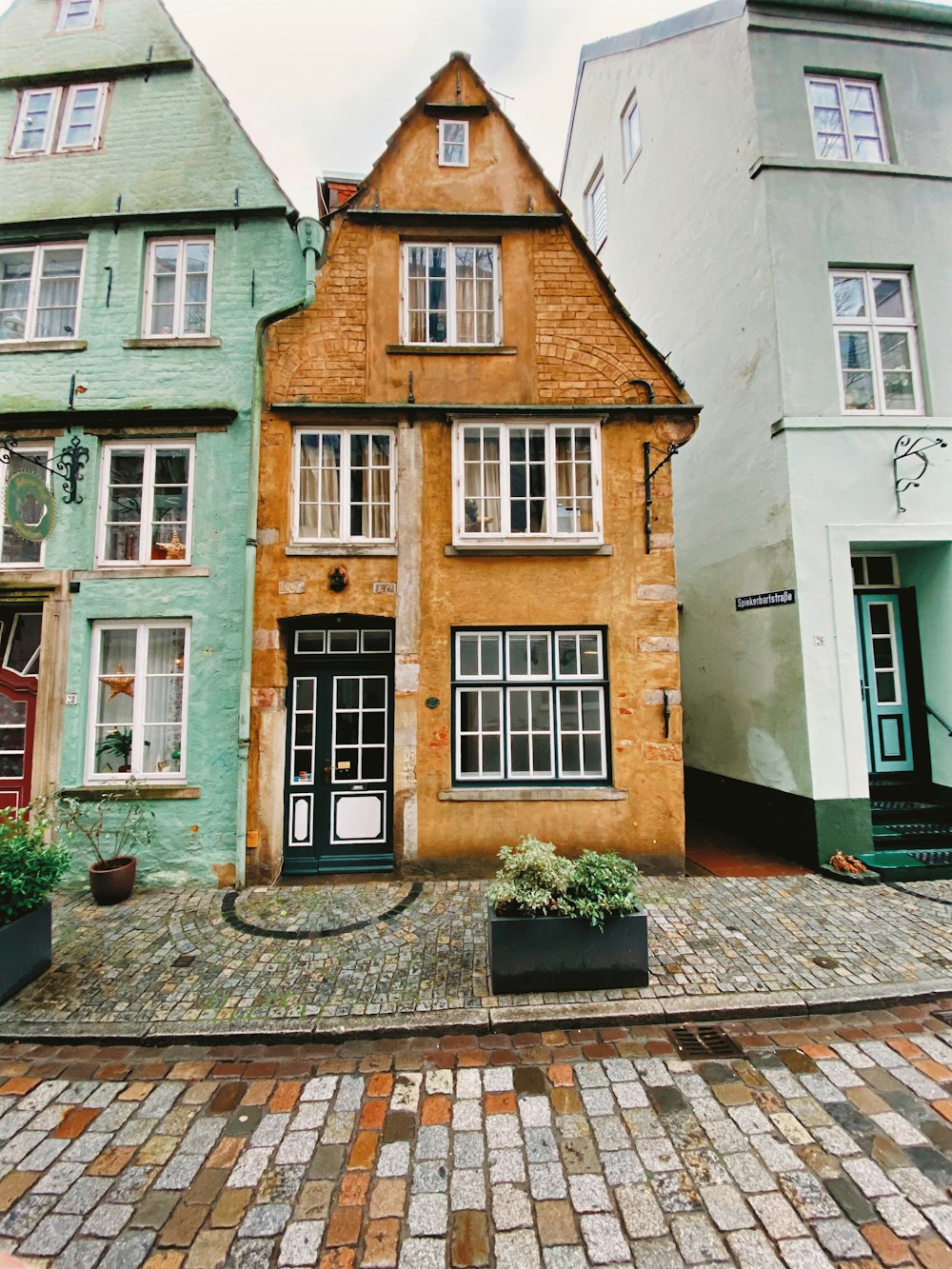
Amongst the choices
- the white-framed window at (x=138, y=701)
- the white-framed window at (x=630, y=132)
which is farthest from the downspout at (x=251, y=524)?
the white-framed window at (x=630, y=132)

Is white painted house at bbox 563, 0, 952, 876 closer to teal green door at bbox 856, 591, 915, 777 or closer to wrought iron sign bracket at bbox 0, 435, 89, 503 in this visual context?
teal green door at bbox 856, 591, 915, 777

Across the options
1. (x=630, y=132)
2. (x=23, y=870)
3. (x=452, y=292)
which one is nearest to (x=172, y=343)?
(x=452, y=292)

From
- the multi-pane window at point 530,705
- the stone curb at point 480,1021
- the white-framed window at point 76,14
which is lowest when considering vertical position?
the stone curb at point 480,1021

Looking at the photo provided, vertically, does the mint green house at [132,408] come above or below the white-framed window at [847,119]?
below

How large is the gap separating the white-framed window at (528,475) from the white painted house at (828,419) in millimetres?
2741

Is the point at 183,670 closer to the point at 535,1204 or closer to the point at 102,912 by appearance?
the point at 102,912

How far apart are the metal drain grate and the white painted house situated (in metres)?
3.98

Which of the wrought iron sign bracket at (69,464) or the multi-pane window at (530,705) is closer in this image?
the multi-pane window at (530,705)

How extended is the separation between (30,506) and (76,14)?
8.21 m

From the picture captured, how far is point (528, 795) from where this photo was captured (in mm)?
7156

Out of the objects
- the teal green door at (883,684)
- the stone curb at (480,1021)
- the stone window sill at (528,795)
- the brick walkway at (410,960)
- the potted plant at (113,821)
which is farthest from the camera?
the teal green door at (883,684)

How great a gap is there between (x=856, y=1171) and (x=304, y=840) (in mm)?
6298

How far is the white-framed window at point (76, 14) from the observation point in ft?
28.3

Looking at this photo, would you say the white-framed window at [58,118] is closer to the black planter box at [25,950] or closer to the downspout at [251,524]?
the downspout at [251,524]
